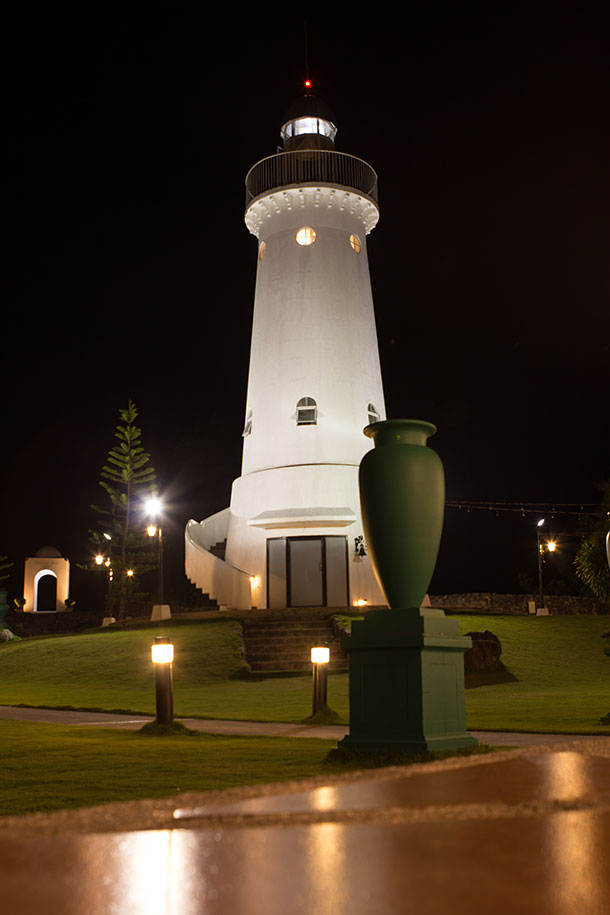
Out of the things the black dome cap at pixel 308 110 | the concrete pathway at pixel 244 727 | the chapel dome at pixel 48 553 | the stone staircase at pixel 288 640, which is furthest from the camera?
the chapel dome at pixel 48 553

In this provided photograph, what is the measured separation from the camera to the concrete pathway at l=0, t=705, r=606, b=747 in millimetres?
6836

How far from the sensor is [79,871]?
7.58 ft

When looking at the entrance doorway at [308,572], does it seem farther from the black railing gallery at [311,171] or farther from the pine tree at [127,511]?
the black railing gallery at [311,171]

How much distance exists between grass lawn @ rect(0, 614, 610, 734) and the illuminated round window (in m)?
11.2

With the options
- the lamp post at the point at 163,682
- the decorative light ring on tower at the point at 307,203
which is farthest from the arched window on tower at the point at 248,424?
the lamp post at the point at 163,682

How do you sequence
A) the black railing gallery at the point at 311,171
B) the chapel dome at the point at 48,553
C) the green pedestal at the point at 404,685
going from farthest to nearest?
1. the chapel dome at the point at 48,553
2. the black railing gallery at the point at 311,171
3. the green pedestal at the point at 404,685

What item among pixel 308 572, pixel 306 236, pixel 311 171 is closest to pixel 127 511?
pixel 308 572

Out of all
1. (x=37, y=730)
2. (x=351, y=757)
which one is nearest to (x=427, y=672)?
(x=351, y=757)

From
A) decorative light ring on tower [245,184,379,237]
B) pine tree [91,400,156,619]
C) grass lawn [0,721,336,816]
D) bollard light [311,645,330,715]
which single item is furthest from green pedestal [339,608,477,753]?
pine tree [91,400,156,619]

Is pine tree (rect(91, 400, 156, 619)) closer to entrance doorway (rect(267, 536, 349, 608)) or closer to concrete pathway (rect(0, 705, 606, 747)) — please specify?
entrance doorway (rect(267, 536, 349, 608))

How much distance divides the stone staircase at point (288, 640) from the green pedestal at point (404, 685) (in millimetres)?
10599

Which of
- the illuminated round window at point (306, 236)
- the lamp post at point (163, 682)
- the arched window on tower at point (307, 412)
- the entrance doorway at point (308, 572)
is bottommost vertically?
the lamp post at point (163, 682)

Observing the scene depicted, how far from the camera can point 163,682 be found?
8.38m

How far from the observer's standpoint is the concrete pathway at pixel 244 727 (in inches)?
269
